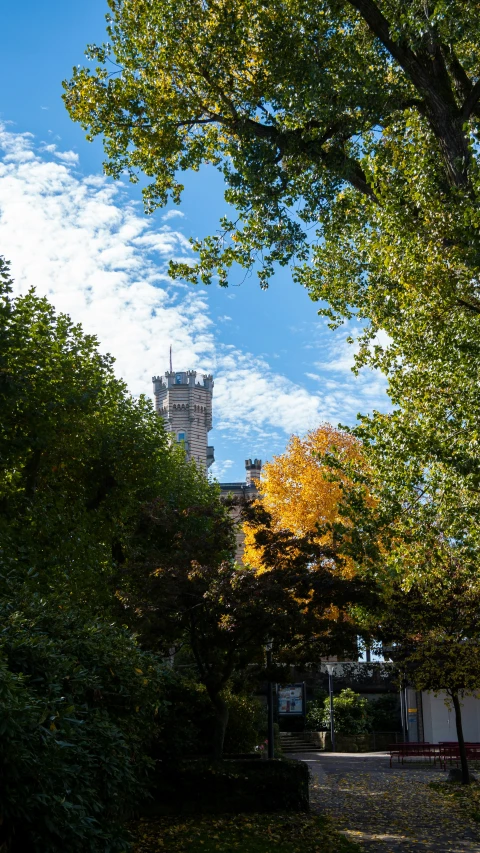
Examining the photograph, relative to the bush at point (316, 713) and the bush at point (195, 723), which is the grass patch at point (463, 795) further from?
the bush at point (316, 713)

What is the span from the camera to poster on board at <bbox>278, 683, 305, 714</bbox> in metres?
37.1

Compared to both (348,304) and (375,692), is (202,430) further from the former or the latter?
(348,304)

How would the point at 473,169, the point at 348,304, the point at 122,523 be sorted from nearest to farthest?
the point at 473,169 < the point at 348,304 < the point at 122,523

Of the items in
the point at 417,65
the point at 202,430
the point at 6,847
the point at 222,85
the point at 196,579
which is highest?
the point at 202,430

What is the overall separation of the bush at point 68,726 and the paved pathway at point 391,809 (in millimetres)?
6141

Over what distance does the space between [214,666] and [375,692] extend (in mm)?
25607

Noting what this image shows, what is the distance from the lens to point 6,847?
589cm

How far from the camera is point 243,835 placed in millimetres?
13617

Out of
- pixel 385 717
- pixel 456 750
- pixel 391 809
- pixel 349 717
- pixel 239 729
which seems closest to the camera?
pixel 391 809

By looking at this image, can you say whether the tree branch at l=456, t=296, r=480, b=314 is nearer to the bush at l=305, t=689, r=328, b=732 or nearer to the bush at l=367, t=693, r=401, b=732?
the bush at l=305, t=689, r=328, b=732

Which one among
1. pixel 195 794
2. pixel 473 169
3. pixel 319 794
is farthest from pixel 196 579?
pixel 473 169

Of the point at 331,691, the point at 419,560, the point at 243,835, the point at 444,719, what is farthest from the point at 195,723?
the point at 331,691

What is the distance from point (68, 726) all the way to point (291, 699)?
33048 mm

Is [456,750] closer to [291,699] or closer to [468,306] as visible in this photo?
[291,699]
